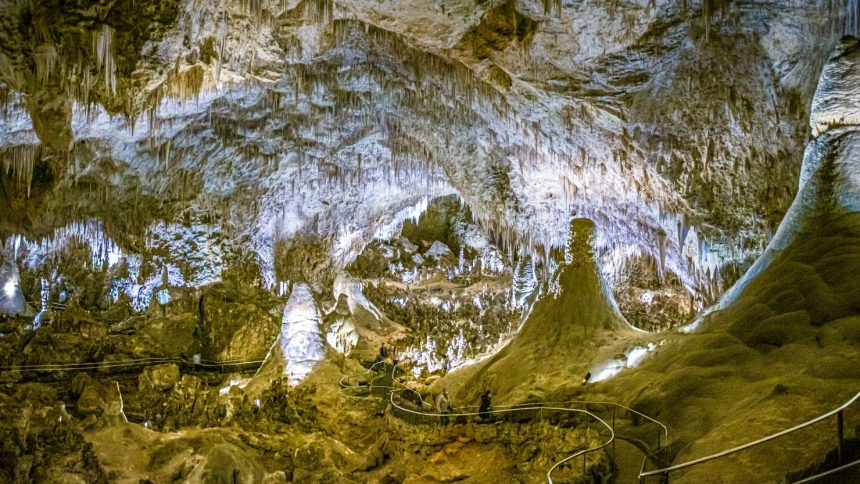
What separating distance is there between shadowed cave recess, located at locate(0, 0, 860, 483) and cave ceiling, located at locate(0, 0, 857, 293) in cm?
6

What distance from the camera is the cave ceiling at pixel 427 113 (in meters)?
8.50

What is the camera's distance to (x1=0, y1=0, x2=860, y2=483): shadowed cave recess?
6914mm

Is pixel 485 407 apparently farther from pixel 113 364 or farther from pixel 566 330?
pixel 113 364

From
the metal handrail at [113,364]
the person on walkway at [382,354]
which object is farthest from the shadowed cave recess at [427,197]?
the person on walkway at [382,354]

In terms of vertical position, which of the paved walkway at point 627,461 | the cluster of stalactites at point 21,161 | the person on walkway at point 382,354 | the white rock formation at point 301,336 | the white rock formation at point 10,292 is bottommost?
the paved walkway at point 627,461

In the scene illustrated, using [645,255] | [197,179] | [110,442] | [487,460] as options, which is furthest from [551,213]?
[110,442]

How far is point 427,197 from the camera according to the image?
2108cm

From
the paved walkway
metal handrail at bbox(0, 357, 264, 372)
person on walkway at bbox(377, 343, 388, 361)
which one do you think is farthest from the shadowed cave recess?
person on walkway at bbox(377, 343, 388, 361)

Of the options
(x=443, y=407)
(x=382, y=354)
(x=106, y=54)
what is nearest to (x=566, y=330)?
(x=443, y=407)

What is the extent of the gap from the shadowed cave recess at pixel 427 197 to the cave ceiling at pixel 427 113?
0.21 ft

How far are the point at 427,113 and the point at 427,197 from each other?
7293 millimetres

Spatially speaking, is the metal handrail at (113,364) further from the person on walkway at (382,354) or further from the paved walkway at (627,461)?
the paved walkway at (627,461)

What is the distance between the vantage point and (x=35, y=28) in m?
7.42

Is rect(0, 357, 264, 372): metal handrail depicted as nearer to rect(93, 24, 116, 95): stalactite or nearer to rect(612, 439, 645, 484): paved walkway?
rect(93, 24, 116, 95): stalactite
